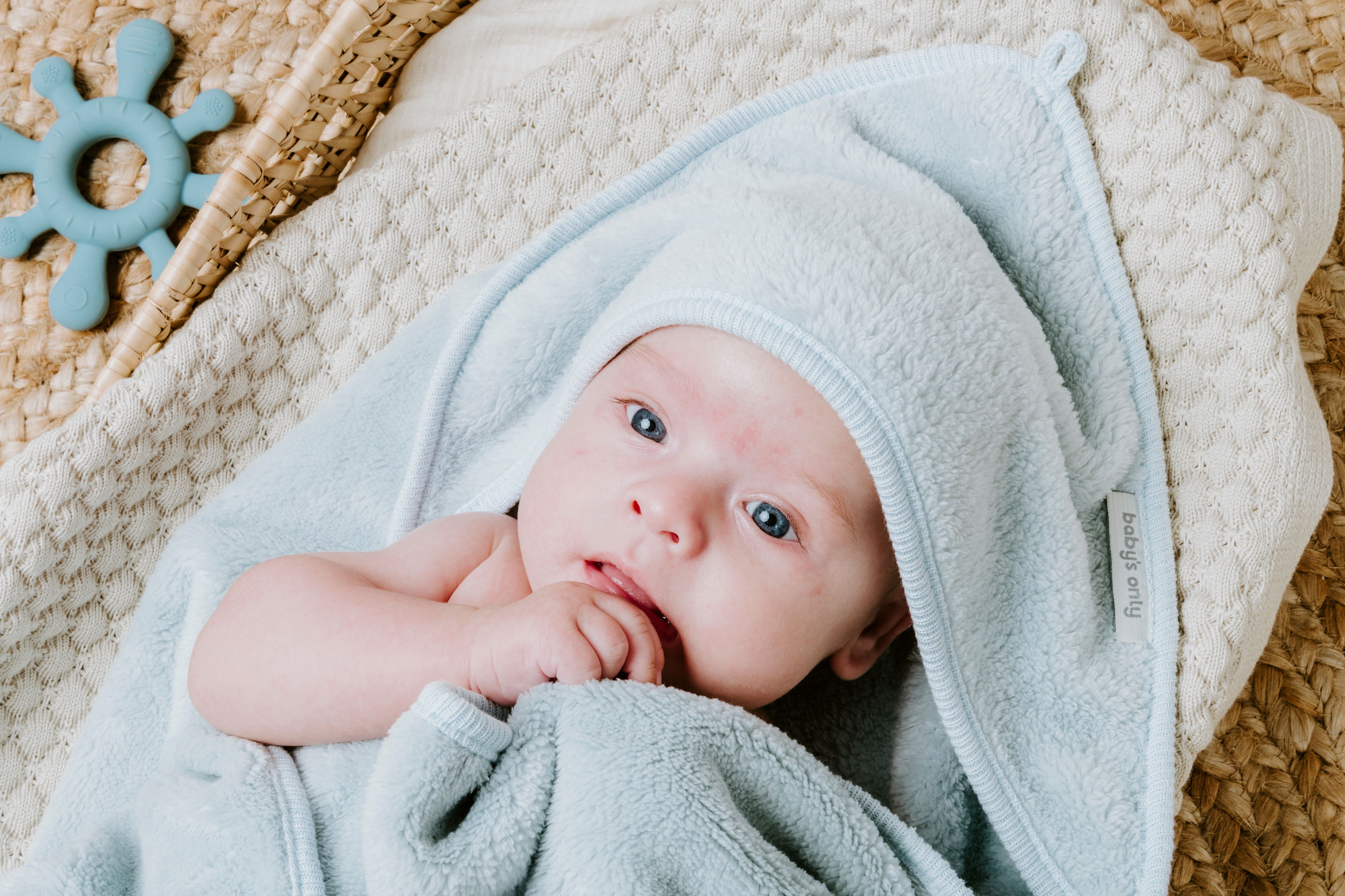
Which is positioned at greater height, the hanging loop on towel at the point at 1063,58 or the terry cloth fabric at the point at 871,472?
the hanging loop on towel at the point at 1063,58

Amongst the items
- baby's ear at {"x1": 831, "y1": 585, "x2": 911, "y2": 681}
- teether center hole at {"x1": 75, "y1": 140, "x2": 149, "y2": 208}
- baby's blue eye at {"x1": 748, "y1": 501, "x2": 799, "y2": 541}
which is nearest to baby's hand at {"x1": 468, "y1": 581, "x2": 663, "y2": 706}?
baby's blue eye at {"x1": 748, "y1": 501, "x2": 799, "y2": 541}

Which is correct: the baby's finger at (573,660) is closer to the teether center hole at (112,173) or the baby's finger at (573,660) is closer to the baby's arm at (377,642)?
the baby's arm at (377,642)

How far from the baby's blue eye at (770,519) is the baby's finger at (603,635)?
6.2 inches

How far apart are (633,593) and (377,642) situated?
0.24m

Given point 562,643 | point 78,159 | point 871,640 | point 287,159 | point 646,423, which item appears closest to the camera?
point 562,643

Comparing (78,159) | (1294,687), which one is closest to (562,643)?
(1294,687)

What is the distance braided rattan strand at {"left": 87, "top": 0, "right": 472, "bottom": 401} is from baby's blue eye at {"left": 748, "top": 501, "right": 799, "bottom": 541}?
30.1 inches

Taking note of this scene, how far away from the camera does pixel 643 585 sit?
932mm

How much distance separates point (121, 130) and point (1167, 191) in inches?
55.1

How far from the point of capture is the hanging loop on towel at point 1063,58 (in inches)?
46.3

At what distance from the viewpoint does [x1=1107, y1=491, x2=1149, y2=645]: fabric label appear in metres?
1.14

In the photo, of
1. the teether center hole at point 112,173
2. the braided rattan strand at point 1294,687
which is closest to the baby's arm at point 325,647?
the teether center hole at point 112,173

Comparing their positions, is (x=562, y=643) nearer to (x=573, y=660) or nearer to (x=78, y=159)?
(x=573, y=660)

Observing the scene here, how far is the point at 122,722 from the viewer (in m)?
1.18
